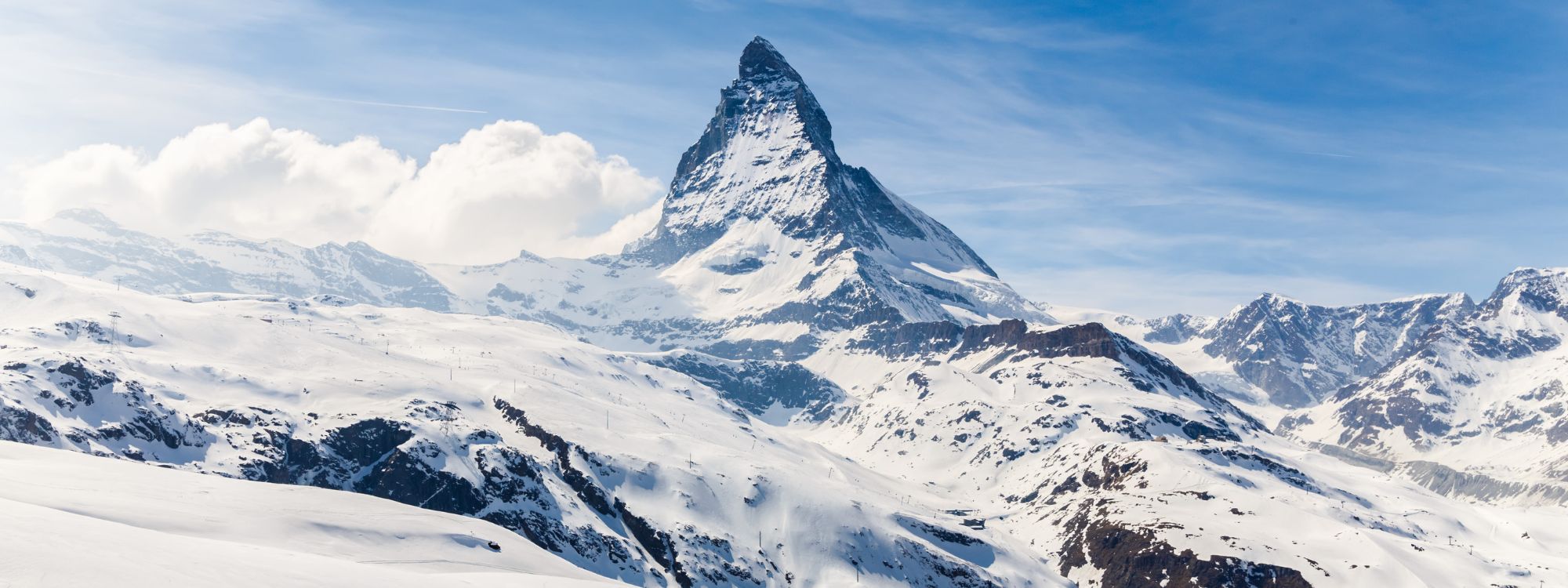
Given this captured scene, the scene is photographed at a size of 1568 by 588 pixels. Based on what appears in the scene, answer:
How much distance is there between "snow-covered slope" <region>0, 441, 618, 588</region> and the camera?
80250mm

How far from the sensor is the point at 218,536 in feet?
409

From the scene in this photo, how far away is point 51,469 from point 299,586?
211 feet

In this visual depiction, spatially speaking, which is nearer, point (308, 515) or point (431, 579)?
point (431, 579)

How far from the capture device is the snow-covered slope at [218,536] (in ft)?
263

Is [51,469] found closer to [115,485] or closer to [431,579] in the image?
[115,485]

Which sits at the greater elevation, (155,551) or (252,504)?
(155,551)

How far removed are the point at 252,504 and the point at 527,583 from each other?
45.7 m

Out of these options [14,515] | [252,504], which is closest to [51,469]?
[252,504]

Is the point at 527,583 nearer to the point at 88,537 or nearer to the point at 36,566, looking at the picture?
the point at 88,537

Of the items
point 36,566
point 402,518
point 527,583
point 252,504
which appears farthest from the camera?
point 402,518

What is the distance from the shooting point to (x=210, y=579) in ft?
273

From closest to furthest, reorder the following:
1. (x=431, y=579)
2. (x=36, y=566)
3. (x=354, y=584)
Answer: (x=36, y=566) → (x=354, y=584) → (x=431, y=579)

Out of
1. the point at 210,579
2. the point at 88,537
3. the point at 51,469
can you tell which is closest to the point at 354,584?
the point at 210,579

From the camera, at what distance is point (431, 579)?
104000 mm
